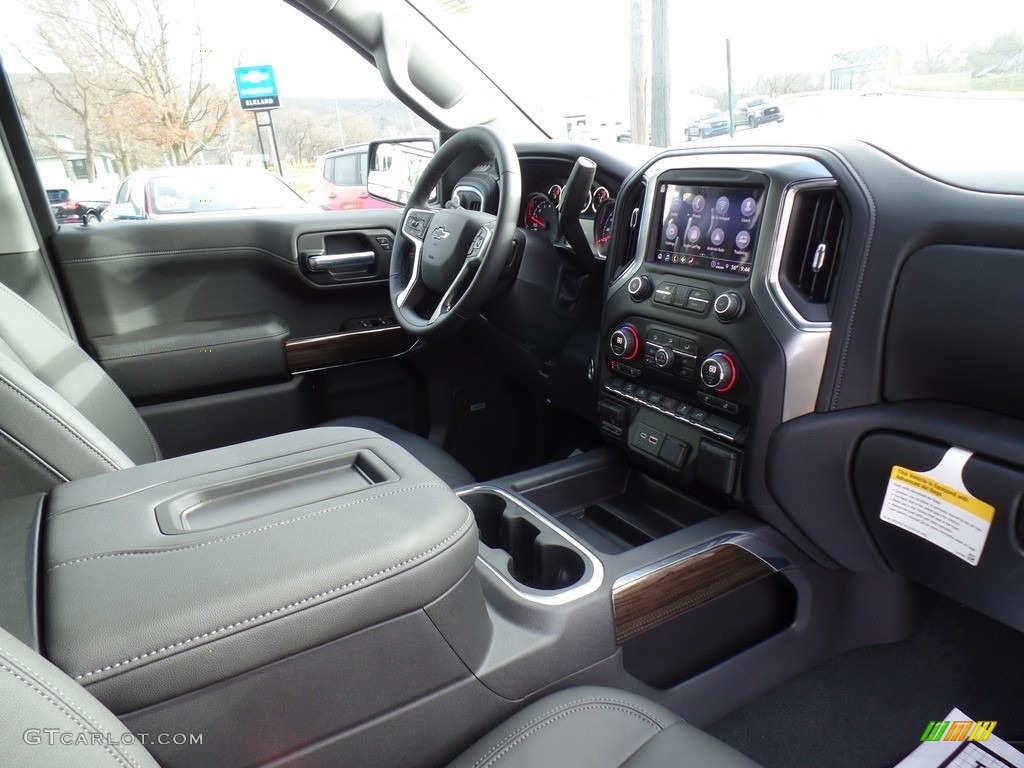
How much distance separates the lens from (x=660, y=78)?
6.24 feet

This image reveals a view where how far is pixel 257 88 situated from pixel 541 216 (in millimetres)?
1084

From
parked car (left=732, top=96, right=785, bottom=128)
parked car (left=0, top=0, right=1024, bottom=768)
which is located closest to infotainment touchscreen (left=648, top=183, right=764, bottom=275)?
parked car (left=0, top=0, right=1024, bottom=768)

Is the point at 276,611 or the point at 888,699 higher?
the point at 276,611

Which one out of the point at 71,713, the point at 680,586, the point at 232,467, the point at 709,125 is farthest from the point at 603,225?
the point at 71,713

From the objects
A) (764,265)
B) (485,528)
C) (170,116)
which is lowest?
(485,528)

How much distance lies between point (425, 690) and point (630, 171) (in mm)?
1164

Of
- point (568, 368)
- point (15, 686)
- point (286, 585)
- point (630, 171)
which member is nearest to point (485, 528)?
point (568, 368)

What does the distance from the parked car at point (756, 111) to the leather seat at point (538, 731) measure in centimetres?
112

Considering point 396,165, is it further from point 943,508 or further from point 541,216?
point 943,508

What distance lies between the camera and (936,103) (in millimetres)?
1105

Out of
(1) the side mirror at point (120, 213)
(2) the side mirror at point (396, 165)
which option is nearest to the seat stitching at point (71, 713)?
(1) the side mirror at point (120, 213)

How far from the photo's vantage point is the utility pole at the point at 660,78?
185cm

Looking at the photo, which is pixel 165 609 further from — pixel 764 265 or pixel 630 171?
pixel 630 171

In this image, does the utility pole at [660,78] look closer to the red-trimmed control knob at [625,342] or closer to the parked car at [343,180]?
the red-trimmed control knob at [625,342]
